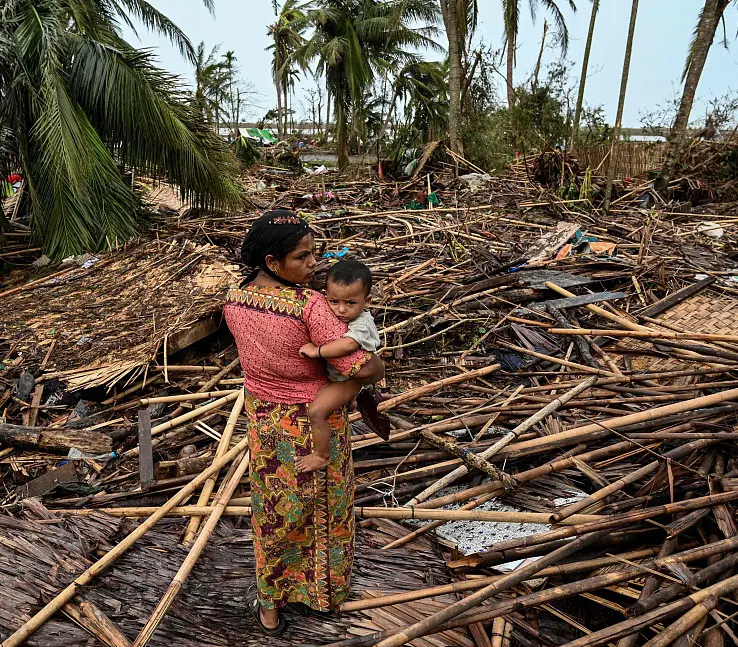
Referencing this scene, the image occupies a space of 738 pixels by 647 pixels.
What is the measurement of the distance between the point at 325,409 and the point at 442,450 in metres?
1.32

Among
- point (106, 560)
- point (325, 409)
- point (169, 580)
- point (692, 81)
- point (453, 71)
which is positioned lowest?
point (169, 580)

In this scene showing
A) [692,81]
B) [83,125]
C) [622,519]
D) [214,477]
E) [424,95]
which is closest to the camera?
[622,519]

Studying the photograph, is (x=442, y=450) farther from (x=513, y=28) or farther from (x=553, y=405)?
(x=513, y=28)

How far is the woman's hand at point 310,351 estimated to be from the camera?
1.72 m

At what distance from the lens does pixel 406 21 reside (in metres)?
19.2

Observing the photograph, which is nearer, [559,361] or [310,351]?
[310,351]

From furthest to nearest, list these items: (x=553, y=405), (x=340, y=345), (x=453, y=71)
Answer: (x=453, y=71) < (x=553, y=405) < (x=340, y=345)

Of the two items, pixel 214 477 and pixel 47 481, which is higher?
pixel 214 477

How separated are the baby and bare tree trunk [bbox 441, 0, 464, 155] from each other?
10.3m

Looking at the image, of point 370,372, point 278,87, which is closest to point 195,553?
point 370,372

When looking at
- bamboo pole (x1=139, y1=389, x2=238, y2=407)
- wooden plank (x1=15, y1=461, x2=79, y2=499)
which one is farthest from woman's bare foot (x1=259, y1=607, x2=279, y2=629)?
bamboo pole (x1=139, y1=389, x2=238, y2=407)

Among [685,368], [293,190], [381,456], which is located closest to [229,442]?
[381,456]

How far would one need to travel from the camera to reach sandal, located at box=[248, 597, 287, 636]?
2098mm

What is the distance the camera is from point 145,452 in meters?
3.27
